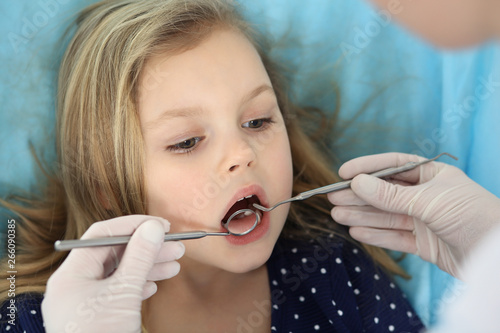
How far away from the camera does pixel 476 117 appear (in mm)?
1553

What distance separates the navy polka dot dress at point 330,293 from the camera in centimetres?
130

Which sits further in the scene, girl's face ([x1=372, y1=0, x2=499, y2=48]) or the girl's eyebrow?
girl's face ([x1=372, y1=0, x2=499, y2=48])

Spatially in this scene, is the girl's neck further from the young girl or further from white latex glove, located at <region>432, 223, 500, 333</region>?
white latex glove, located at <region>432, 223, 500, 333</region>

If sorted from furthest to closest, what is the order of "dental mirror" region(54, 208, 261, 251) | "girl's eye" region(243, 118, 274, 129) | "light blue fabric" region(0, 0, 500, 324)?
"light blue fabric" region(0, 0, 500, 324), "girl's eye" region(243, 118, 274, 129), "dental mirror" region(54, 208, 261, 251)

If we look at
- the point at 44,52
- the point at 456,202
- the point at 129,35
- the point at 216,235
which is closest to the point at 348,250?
the point at 456,202

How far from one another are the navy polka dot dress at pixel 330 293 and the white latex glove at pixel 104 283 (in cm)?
31

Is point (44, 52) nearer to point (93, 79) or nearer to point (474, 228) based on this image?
point (93, 79)

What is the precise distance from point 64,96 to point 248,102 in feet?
1.62

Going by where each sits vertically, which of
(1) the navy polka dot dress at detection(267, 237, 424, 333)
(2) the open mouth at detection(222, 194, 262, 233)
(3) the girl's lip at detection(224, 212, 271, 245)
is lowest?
(1) the navy polka dot dress at detection(267, 237, 424, 333)

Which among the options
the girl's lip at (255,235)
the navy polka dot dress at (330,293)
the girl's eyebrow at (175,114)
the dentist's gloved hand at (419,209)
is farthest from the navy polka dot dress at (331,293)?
the girl's eyebrow at (175,114)

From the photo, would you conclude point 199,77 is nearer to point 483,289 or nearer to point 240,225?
point 240,225

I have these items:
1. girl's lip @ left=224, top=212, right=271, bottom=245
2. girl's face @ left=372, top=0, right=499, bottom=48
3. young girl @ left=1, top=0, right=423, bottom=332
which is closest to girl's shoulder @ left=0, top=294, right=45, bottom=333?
young girl @ left=1, top=0, right=423, bottom=332

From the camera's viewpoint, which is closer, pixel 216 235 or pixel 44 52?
pixel 216 235

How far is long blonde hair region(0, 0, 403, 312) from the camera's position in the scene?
46.0 inches
